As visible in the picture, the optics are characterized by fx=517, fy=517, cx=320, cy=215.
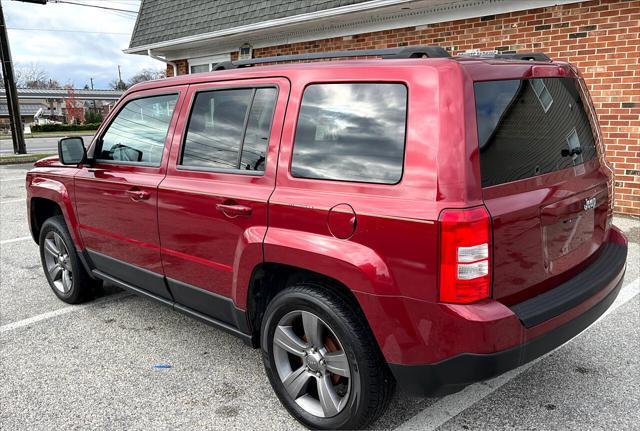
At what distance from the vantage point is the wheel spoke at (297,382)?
261cm

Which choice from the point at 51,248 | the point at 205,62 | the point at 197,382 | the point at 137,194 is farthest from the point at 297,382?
the point at 205,62

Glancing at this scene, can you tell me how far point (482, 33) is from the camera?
7703 millimetres

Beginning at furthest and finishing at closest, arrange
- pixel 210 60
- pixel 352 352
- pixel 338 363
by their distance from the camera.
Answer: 1. pixel 210 60
2. pixel 338 363
3. pixel 352 352

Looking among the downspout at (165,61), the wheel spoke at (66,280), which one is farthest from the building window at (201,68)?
the wheel spoke at (66,280)

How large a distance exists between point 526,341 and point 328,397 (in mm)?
962

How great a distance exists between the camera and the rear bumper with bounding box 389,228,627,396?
6.72 ft

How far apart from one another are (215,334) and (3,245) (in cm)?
412

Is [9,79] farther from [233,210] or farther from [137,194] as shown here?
[233,210]

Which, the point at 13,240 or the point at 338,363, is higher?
the point at 338,363

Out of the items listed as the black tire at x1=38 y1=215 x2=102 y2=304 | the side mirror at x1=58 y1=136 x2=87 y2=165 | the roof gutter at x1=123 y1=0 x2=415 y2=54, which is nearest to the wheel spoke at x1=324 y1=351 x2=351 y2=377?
the side mirror at x1=58 y1=136 x2=87 y2=165

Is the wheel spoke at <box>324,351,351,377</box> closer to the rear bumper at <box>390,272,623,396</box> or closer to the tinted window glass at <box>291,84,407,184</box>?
the rear bumper at <box>390,272,623,396</box>

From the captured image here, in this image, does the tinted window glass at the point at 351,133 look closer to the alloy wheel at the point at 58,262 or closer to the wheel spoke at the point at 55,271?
the alloy wheel at the point at 58,262

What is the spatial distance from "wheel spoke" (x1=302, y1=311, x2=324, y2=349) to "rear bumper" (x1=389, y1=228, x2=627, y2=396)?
44 cm

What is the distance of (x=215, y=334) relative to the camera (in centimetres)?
371
